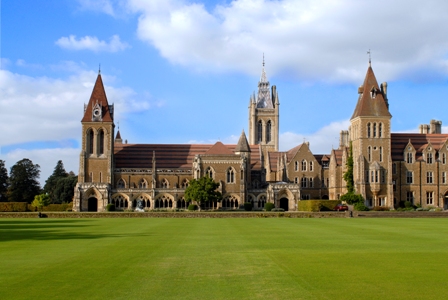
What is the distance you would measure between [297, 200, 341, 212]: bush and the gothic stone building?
6029mm

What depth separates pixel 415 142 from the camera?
8706 centimetres

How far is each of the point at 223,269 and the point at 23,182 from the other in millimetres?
97796

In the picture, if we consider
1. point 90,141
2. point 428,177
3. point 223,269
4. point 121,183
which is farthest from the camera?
point 90,141

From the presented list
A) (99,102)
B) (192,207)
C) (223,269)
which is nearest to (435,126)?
(192,207)

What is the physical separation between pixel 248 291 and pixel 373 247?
466 inches

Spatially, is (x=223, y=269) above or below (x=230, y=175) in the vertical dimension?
below

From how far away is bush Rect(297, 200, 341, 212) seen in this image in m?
74.8

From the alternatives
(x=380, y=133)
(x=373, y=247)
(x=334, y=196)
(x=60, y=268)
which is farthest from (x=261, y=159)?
(x=60, y=268)

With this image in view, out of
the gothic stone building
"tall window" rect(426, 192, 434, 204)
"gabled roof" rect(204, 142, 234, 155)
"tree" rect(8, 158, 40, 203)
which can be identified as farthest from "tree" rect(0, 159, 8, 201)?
"tall window" rect(426, 192, 434, 204)

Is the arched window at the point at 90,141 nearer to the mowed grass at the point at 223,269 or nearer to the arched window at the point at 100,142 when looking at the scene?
the arched window at the point at 100,142

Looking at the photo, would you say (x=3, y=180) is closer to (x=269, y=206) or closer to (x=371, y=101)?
(x=269, y=206)

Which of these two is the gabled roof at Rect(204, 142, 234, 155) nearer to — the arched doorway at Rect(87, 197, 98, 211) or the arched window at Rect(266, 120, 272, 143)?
the arched doorway at Rect(87, 197, 98, 211)

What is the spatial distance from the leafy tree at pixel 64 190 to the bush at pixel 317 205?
147ft

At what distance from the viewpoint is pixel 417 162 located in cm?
8481
